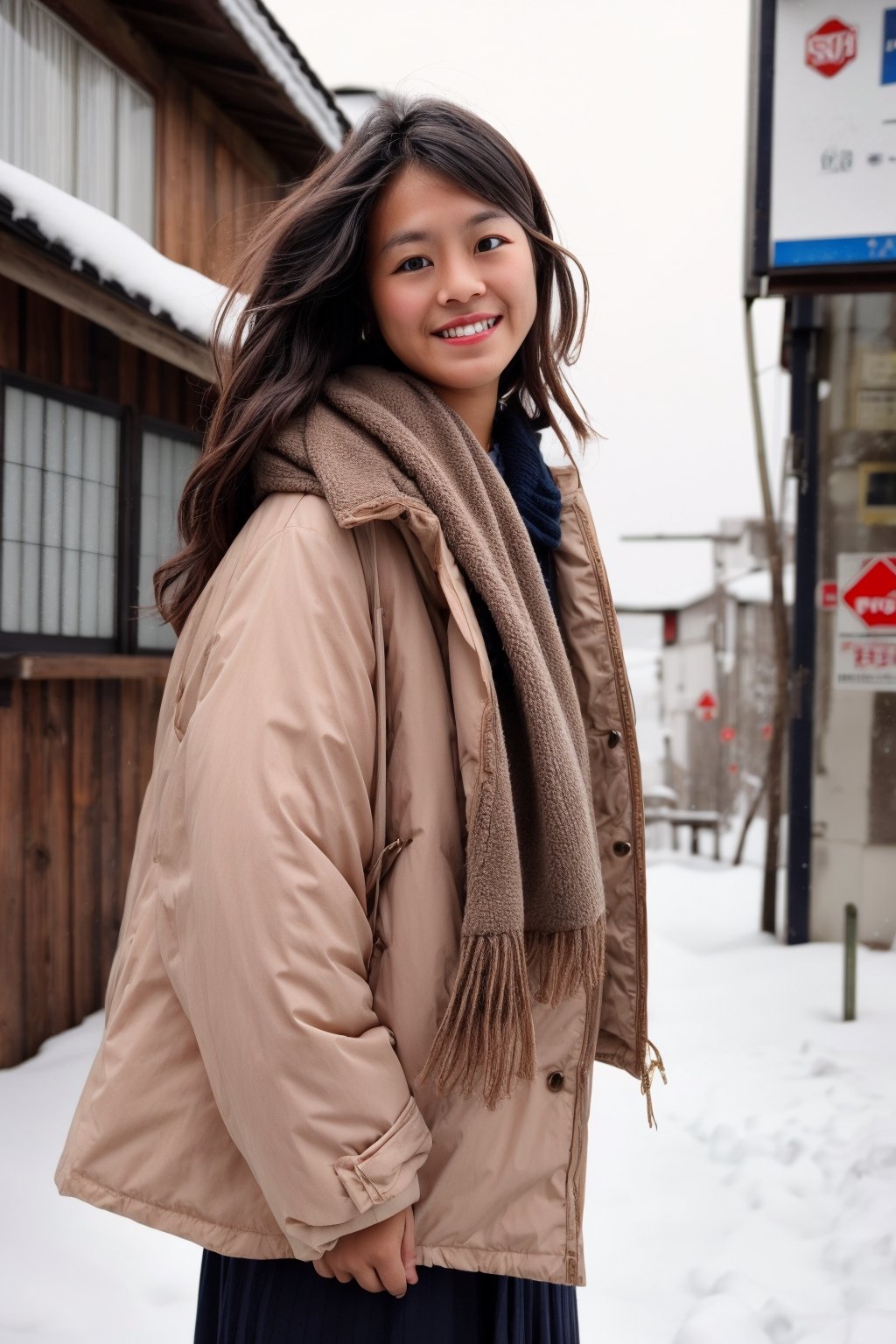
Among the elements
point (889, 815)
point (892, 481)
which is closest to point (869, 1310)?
point (889, 815)

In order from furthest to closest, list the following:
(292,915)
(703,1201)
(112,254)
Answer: (112,254)
(703,1201)
(292,915)

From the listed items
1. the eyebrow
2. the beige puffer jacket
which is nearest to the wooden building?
the eyebrow

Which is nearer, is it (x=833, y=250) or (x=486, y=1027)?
(x=486, y=1027)

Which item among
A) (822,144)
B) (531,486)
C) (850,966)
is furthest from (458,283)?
(822,144)

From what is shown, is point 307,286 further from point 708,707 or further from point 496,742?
point 708,707

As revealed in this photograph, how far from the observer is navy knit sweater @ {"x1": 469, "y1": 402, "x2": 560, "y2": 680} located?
4.84ft

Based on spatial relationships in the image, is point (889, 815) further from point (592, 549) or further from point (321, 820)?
point (321, 820)

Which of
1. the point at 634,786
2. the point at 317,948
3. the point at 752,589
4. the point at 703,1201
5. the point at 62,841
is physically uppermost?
the point at 752,589

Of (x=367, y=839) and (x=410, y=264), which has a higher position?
(x=410, y=264)

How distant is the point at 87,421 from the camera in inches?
165

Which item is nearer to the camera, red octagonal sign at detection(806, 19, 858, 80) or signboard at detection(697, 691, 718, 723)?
red octagonal sign at detection(806, 19, 858, 80)

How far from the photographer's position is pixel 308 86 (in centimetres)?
587

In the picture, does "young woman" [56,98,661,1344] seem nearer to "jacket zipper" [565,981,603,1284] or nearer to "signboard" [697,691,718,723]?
"jacket zipper" [565,981,603,1284]

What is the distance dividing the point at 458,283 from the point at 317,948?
86 centimetres
